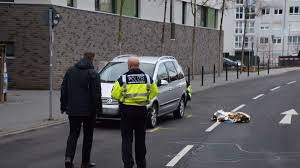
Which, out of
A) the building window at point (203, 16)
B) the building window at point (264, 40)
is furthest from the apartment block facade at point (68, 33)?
the building window at point (264, 40)

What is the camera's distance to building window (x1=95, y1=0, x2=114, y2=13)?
2758cm

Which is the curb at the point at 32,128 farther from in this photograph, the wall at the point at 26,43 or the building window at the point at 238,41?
the building window at the point at 238,41

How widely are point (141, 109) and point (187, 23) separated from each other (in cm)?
3346

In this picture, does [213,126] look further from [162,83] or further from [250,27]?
[250,27]

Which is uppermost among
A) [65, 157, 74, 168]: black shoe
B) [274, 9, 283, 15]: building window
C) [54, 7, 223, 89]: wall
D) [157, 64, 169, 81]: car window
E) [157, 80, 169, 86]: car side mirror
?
[274, 9, 283, 15]: building window

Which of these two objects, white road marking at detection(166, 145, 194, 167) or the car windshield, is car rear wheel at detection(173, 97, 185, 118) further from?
white road marking at detection(166, 145, 194, 167)

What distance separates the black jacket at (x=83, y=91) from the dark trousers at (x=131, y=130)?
0.59 m

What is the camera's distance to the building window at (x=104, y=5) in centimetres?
2758

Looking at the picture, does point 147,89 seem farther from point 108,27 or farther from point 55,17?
point 108,27

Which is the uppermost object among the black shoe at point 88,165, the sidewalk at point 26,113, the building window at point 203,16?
the building window at point 203,16

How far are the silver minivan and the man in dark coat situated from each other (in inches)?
164

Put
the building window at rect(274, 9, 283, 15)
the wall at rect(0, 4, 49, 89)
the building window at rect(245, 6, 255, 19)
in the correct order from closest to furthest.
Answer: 1. the wall at rect(0, 4, 49, 89)
2. the building window at rect(245, 6, 255, 19)
3. the building window at rect(274, 9, 283, 15)

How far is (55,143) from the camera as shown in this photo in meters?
10.6

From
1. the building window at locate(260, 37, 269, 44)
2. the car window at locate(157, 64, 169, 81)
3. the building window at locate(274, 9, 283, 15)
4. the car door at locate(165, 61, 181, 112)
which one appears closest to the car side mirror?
the car window at locate(157, 64, 169, 81)
